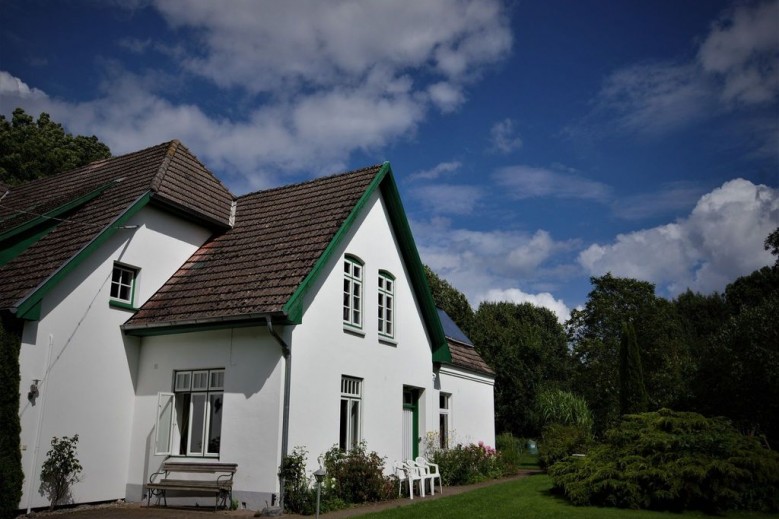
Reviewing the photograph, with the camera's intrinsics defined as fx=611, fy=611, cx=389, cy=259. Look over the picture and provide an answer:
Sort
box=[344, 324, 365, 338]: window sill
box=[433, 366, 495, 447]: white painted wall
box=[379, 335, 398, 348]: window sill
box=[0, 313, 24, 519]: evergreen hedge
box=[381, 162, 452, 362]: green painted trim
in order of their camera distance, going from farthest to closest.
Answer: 1. box=[433, 366, 495, 447]: white painted wall
2. box=[381, 162, 452, 362]: green painted trim
3. box=[379, 335, 398, 348]: window sill
4. box=[344, 324, 365, 338]: window sill
5. box=[0, 313, 24, 519]: evergreen hedge

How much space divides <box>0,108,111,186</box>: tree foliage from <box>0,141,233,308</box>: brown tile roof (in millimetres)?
11566

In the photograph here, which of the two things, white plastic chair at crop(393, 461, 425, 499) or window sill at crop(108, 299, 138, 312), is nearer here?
window sill at crop(108, 299, 138, 312)

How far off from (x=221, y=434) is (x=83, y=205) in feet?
22.7

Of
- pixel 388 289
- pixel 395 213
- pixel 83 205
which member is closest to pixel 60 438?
pixel 83 205

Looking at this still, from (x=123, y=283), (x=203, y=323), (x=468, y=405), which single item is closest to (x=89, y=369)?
(x=123, y=283)

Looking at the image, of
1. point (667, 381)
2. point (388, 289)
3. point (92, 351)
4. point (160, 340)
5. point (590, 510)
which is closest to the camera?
point (590, 510)

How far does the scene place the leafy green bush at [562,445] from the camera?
19.9 m

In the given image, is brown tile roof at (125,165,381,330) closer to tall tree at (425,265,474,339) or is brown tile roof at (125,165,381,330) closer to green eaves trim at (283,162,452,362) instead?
green eaves trim at (283,162,452,362)

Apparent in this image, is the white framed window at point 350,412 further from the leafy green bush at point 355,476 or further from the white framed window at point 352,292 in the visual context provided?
the white framed window at point 352,292

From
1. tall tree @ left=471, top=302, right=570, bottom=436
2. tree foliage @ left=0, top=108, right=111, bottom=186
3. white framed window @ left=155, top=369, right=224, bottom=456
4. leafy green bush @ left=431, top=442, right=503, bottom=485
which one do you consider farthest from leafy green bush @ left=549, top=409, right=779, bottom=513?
tree foliage @ left=0, top=108, right=111, bottom=186

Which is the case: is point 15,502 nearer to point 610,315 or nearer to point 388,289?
point 388,289

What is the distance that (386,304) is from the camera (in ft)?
53.8

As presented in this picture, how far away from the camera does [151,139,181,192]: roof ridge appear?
14.6m

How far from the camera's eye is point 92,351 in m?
12.6
